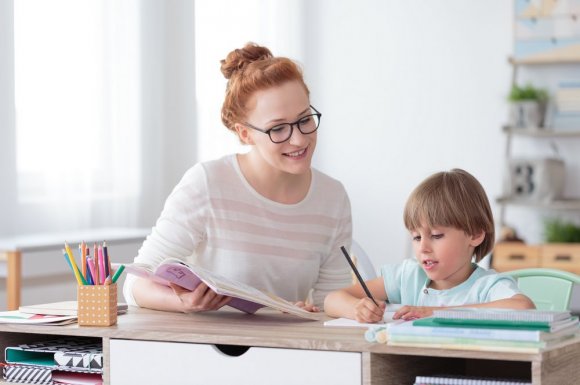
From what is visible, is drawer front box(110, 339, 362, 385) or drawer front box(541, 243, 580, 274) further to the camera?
drawer front box(541, 243, 580, 274)

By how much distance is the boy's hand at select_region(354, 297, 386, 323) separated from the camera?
1.70 metres

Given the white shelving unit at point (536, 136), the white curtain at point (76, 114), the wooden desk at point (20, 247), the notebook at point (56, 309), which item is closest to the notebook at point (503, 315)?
the notebook at point (56, 309)

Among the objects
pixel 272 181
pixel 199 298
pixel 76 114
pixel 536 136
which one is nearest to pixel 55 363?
pixel 199 298

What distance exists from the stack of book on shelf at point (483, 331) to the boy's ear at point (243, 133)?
2.63 feet

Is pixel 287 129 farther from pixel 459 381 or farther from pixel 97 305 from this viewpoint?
pixel 459 381

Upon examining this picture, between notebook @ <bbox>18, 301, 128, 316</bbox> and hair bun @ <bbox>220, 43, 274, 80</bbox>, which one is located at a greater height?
hair bun @ <bbox>220, 43, 274, 80</bbox>

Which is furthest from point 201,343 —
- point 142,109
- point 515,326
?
point 142,109

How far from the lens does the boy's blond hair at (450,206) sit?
185 centimetres

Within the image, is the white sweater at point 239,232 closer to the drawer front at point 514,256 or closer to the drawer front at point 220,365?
the drawer front at point 220,365

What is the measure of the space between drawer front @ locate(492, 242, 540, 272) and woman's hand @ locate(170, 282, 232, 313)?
303cm

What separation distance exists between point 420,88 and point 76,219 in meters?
1.99

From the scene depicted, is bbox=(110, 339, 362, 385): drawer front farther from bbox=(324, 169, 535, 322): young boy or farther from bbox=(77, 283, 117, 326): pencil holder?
bbox=(324, 169, 535, 322): young boy

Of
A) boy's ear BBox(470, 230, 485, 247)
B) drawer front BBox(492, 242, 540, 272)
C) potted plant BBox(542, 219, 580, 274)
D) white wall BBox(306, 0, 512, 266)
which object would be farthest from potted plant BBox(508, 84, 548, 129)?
boy's ear BBox(470, 230, 485, 247)

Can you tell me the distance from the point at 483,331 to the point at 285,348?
0.32 metres
